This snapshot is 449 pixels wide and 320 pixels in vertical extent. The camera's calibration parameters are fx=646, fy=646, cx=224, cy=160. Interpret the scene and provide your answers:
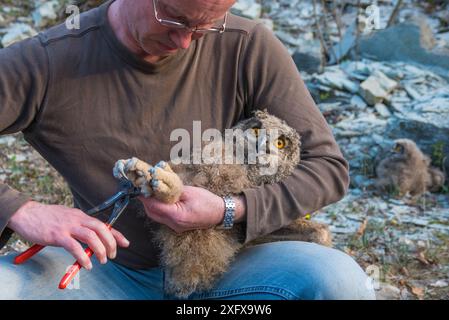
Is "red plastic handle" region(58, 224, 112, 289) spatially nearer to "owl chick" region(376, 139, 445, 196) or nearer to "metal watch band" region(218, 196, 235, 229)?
"metal watch band" region(218, 196, 235, 229)

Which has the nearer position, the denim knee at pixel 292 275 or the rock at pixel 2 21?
the denim knee at pixel 292 275

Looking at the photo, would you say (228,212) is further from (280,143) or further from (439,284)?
(439,284)

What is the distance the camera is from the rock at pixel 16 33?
20.0ft

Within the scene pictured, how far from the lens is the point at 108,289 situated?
226 centimetres

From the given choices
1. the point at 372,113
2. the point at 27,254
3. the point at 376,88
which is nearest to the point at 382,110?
the point at 372,113

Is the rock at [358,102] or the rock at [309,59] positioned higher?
the rock at [309,59]

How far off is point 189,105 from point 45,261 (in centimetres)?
74

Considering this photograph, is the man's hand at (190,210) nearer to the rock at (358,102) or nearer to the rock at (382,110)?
the rock at (382,110)

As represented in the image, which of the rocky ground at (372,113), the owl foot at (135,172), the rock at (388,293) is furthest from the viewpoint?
the rocky ground at (372,113)

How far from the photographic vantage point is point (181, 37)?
82.5 inches

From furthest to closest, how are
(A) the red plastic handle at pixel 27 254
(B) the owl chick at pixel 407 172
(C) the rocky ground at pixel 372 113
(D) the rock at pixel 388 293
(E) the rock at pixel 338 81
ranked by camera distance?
(E) the rock at pixel 338 81 → (B) the owl chick at pixel 407 172 → (C) the rocky ground at pixel 372 113 → (D) the rock at pixel 388 293 → (A) the red plastic handle at pixel 27 254

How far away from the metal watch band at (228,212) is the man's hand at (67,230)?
12.6 inches

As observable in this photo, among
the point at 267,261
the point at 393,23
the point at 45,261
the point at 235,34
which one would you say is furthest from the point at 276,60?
the point at 393,23
